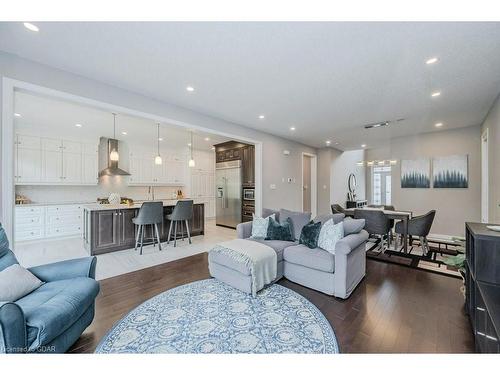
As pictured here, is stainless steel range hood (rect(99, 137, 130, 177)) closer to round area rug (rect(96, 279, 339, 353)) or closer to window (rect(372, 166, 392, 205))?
round area rug (rect(96, 279, 339, 353))

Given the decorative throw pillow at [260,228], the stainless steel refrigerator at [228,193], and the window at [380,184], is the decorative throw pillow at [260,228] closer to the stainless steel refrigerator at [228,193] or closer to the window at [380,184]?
the stainless steel refrigerator at [228,193]

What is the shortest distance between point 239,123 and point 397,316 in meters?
4.19

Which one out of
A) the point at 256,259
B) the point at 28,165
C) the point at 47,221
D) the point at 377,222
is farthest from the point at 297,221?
A: the point at 28,165

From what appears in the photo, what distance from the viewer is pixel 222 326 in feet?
6.15

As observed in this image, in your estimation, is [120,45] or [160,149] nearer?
[120,45]

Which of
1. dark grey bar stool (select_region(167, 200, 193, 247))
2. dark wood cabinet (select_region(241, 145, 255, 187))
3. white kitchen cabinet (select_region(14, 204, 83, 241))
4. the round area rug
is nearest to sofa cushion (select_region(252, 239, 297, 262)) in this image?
the round area rug

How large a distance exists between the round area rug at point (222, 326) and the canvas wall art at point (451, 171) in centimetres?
548

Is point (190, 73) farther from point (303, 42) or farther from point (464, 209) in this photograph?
point (464, 209)

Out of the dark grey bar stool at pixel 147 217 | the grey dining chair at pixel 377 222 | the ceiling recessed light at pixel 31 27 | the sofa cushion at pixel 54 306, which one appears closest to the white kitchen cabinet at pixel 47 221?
the dark grey bar stool at pixel 147 217

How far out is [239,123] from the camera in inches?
186

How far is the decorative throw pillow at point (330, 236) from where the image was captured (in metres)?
2.59

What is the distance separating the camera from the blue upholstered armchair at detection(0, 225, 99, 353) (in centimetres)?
114

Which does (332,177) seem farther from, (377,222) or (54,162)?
(54,162)

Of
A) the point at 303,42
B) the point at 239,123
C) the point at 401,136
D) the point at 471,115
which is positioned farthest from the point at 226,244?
the point at 401,136
